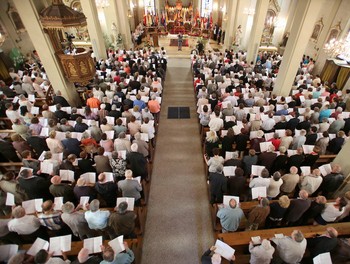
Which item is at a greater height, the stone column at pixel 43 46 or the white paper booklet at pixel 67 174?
the stone column at pixel 43 46

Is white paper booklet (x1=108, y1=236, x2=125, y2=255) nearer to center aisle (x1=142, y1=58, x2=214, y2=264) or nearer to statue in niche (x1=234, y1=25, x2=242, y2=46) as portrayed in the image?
center aisle (x1=142, y1=58, x2=214, y2=264)

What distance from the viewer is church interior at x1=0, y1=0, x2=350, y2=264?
11.8 ft

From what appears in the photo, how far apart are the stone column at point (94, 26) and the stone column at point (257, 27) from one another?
8.42 metres

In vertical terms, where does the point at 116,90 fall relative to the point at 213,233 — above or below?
above

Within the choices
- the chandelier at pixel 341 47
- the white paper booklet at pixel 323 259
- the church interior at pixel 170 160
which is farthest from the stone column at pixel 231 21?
the white paper booklet at pixel 323 259

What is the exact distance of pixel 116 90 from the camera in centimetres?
794

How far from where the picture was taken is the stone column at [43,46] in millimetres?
6512

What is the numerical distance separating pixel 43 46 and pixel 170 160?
5863 mm

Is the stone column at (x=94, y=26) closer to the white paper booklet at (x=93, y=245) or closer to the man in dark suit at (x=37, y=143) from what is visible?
the man in dark suit at (x=37, y=143)

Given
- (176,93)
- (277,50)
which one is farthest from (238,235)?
(277,50)

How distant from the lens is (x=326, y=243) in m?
3.19

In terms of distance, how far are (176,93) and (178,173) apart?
561 cm

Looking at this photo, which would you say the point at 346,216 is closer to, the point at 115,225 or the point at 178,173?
the point at 178,173

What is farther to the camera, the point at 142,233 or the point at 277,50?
the point at 277,50
